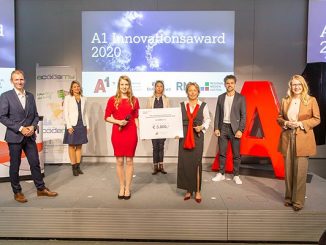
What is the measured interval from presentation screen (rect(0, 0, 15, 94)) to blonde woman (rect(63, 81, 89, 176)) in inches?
81.0

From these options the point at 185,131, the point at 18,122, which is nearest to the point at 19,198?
the point at 18,122

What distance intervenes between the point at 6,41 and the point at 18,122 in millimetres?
3402

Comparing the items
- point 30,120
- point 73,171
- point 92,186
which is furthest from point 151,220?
point 73,171

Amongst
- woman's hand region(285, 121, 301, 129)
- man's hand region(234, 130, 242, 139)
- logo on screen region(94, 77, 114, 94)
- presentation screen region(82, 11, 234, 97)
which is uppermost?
presentation screen region(82, 11, 234, 97)

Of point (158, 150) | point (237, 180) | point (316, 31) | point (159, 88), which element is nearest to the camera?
point (237, 180)

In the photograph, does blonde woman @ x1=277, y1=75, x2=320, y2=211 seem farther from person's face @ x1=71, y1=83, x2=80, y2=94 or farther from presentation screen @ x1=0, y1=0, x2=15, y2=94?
presentation screen @ x1=0, y1=0, x2=15, y2=94

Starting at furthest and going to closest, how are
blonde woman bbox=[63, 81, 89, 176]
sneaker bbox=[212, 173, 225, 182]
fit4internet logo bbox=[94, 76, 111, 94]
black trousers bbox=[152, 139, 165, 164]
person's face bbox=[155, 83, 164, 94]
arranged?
1. fit4internet logo bbox=[94, 76, 111, 94]
2. black trousers bbox=[152, 139, 165, 164]
3. person's face bbox=[155, 83, 164, 94]
4. blonde woman bbox=[63, 81, 89, 176]
5. sneaker bbox=[212, 173, 225, 182]

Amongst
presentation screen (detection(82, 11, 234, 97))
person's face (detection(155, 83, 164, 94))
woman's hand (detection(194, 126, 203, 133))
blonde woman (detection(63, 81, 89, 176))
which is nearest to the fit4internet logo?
presentation screen (detection(82, 11, 234, 97))

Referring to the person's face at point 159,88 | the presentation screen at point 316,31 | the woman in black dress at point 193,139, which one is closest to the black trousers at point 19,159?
the woman in black dress at point 193,139

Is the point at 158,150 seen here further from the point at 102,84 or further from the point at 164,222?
the point at 164,222

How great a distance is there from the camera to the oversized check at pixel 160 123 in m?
3.99

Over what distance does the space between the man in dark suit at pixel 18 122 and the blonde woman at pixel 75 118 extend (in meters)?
1.25

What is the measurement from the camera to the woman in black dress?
4023 millimetres

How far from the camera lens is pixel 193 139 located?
4039 millimetres
